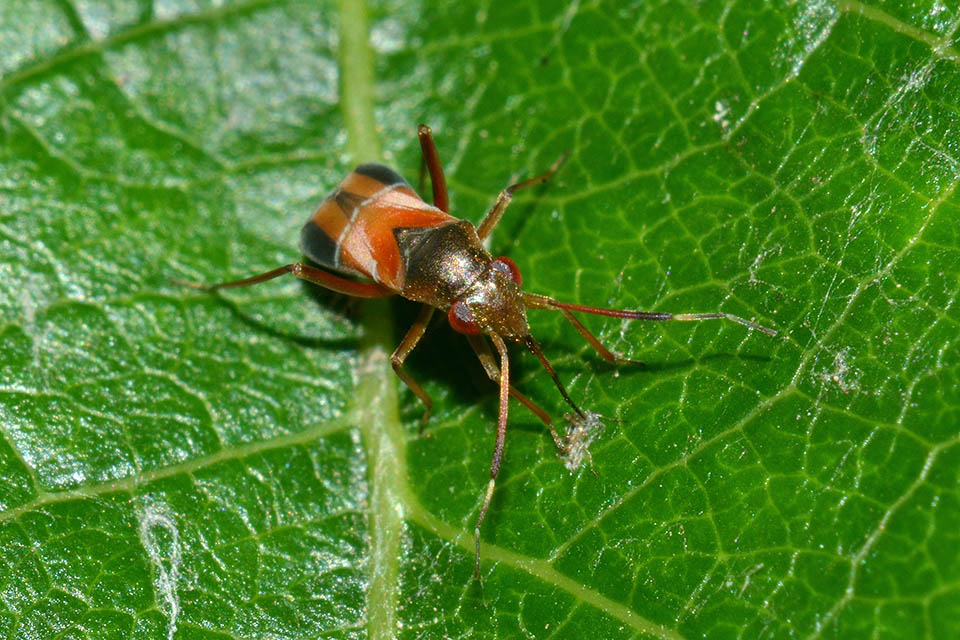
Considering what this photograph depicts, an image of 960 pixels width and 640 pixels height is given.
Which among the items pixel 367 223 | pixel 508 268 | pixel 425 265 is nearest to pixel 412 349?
pixel 425 265

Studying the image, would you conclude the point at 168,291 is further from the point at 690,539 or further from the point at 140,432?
the point at 690,539

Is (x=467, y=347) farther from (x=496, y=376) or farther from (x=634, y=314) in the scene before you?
(x=634, y=314)

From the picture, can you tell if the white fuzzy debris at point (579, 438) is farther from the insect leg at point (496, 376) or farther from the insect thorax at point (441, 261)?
the insect thorax at point (441, 261)

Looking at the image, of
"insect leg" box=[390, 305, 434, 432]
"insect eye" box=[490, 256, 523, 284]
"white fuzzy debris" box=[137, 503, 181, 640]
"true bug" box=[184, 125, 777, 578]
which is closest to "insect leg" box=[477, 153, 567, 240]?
"true bug" box=[184, 125, 777, 578]

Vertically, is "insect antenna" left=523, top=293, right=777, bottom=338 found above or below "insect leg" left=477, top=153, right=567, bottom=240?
below

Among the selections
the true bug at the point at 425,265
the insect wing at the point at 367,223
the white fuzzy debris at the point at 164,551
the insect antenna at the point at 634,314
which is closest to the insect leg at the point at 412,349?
the true bug at the point at 425,265

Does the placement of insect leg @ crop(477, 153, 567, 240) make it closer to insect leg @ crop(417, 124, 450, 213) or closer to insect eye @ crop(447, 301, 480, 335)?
insect leg @ crop(417, 124, 450, 213)
